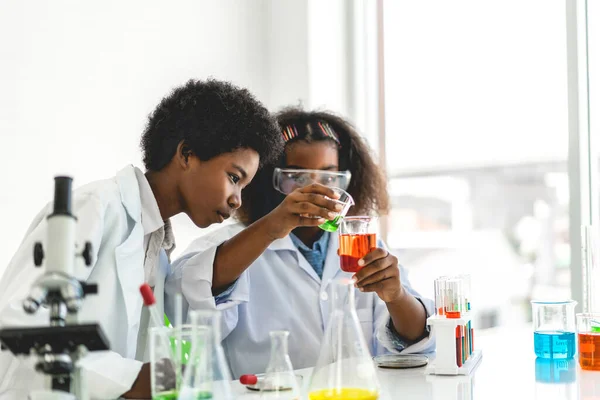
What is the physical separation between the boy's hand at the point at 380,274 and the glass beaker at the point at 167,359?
0.69 m

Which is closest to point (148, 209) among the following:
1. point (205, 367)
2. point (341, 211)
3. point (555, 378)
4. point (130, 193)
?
point (130, 193)

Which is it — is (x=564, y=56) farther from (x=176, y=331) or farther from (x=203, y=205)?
(x=176, y=331)

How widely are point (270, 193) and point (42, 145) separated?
2.73 ft

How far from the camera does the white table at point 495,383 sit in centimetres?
145

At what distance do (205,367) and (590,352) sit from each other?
1.12 metres

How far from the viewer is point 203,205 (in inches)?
69.6

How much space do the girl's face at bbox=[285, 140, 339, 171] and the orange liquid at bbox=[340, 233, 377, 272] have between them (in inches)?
21.7

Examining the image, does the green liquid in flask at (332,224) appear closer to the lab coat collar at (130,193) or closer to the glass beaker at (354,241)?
the glass beaker at (354,241)

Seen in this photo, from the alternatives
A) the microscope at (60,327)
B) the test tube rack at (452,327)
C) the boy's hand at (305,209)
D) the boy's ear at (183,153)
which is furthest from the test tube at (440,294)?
the microscope at (60,327)

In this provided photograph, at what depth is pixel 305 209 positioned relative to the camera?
71.0 inches

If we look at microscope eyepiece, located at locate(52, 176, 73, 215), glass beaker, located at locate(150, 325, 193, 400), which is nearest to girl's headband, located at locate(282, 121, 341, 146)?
glass beaker, located at locate(150, 325, 193, 400)

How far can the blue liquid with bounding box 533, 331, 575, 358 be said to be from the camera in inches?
Answer: 74.5

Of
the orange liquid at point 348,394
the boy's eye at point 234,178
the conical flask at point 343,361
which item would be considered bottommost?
the orange liquid at point 348,394

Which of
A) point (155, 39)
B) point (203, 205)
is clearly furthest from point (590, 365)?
point (155, 39)
